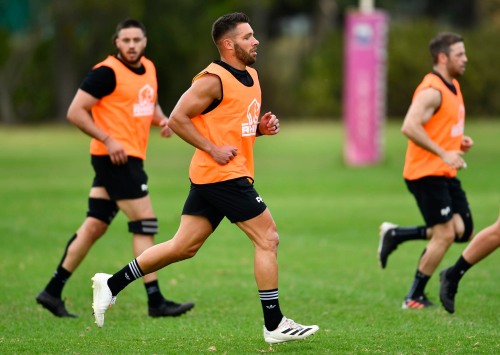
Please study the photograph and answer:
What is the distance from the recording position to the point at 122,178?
9.49m

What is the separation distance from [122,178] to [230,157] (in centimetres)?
210

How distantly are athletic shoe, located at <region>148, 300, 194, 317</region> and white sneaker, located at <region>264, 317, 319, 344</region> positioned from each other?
6.63 ft

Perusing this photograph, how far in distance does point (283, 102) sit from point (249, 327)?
48905 millimetres

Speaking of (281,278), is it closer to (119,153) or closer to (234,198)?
(119,153)

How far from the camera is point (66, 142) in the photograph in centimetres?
4038

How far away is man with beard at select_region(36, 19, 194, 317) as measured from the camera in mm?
9445

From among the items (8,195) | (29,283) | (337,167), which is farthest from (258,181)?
(29,283)

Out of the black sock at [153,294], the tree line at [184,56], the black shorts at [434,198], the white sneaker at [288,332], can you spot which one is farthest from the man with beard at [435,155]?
the tree line at [184,56]

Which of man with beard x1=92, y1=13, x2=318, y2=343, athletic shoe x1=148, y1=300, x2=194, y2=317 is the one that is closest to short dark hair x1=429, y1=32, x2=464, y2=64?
man with beard x1=92, y1=13, x2=318, y2=343

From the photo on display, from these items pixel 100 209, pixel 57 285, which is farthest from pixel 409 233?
pixel 57 285

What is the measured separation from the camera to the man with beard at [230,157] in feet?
25.0

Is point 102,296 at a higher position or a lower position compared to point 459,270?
higher

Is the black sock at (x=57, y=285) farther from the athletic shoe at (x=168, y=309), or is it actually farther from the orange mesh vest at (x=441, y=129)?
the orange mesh vest at (x=441, y=129)

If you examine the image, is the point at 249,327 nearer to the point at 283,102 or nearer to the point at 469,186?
the point at 469,186
